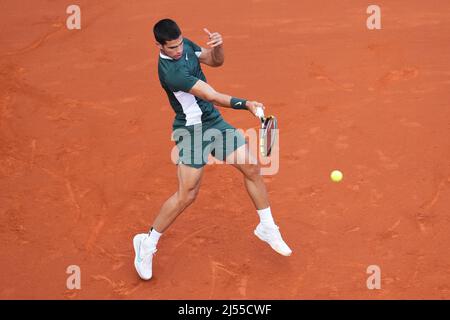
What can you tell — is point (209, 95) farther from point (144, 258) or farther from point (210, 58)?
point (144, 258)

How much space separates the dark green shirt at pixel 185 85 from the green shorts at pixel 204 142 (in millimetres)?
61

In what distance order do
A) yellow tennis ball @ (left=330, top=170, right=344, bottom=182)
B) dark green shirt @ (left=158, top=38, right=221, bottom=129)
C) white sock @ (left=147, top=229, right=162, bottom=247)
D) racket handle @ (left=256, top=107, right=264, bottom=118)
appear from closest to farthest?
racket handle @ (left=256, top=107, right=264, bottom=118), dark green shirt @ (left=158, top=38, right=221, bottom=129), white sock @ (left=147, top=229, right=162, bottom=247), yellow tennis ball @ (left=330, top=170, right=344, bottom=182)

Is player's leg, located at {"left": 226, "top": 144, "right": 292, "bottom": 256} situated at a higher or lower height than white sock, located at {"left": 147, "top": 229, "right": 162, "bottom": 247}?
higher

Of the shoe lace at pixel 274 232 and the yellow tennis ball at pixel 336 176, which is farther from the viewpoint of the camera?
the yellow tennis ball at pixel 336 176

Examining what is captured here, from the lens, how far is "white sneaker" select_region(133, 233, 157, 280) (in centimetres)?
672

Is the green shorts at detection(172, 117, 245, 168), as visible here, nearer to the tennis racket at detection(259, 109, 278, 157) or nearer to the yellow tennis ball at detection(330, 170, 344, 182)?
the tennis racket at detection(259, 109, 278, 157)

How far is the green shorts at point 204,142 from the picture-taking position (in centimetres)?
658

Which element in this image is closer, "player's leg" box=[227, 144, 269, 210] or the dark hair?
the dark hair

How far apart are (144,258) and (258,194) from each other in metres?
1.11

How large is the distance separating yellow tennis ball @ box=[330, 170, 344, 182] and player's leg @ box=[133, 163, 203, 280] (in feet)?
6.05

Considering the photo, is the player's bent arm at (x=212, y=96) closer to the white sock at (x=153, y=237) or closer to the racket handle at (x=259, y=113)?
the racket handle at (x=259, y=113)

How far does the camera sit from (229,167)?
8406 millimetres

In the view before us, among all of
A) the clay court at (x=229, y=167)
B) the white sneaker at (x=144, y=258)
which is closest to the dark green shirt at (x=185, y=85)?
the white sneaker at (x=144, y=258)

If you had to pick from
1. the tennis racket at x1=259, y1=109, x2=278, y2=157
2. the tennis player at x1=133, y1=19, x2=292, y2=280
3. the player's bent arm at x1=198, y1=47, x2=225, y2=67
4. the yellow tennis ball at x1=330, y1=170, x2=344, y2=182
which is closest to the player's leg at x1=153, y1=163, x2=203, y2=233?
the tennis player at x1=133, y1=19, x2=292, y2=280
